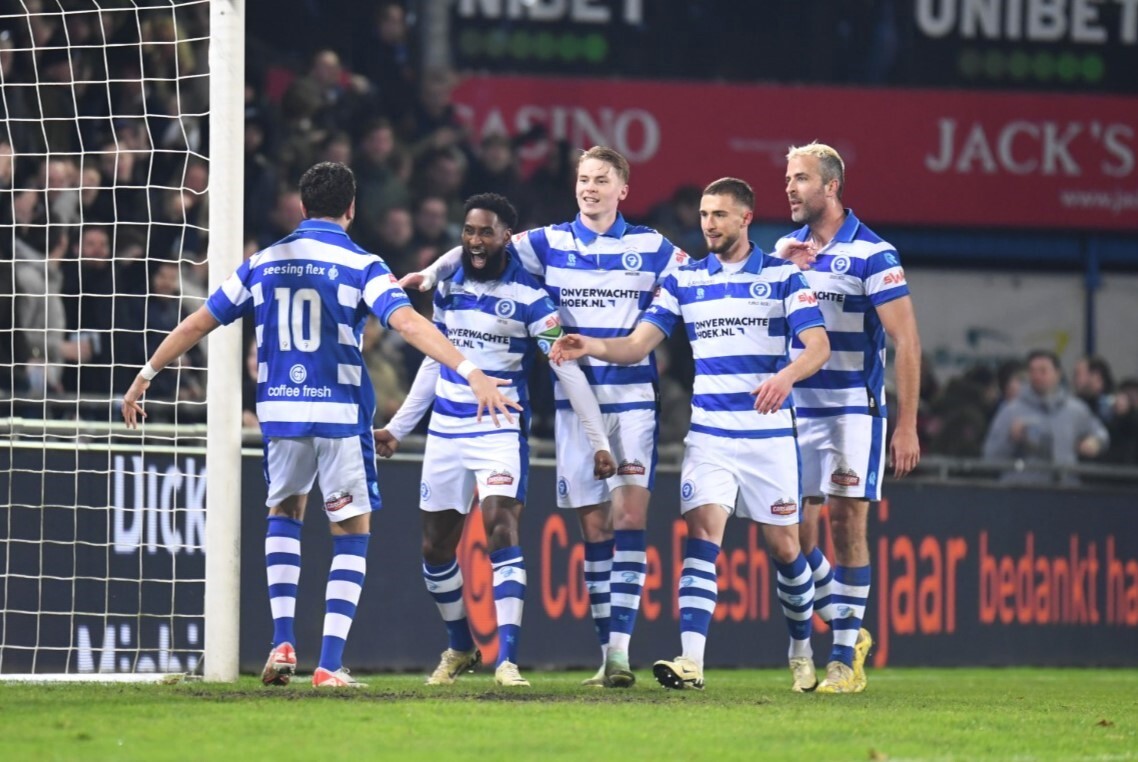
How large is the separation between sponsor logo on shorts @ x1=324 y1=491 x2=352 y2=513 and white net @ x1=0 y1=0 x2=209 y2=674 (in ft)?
4.88

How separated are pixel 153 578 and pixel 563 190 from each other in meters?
6.18

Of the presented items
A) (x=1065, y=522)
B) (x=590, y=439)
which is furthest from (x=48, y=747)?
(x=1065, y=522)

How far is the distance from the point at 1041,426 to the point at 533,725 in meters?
8.79

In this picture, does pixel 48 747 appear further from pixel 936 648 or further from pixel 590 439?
pixel 936 648

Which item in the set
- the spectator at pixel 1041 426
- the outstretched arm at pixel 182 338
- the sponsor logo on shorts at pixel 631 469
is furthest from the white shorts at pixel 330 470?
the spectator at pixel 1041 426

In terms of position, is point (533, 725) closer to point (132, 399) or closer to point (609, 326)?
point (132, 399)

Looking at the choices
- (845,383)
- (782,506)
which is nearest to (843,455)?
(845,383)

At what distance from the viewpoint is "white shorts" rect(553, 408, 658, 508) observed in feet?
30.0

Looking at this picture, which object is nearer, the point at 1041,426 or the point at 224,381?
the point at 224,381

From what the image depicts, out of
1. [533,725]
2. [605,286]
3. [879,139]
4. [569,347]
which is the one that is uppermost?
[879,139]

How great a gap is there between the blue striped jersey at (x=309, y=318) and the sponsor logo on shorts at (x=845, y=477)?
2259 millimetres

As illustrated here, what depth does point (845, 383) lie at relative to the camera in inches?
364

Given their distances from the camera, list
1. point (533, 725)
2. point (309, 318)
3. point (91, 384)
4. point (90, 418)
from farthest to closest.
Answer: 1. point (91, 384)
2. point (90, 418)
3. point (309, 318)
4. point (533, 725)

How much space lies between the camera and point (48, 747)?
247 inches
